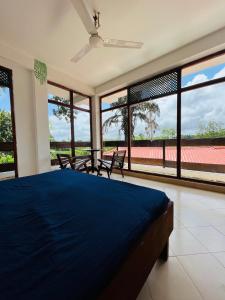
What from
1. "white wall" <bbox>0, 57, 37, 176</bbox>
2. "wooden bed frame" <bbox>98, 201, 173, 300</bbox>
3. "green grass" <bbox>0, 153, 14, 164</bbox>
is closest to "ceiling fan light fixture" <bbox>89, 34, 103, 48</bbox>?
"white wall" <bbox>0, 57, 37, 176</bbox>

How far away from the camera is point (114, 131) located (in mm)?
5395

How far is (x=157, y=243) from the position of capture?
116cm

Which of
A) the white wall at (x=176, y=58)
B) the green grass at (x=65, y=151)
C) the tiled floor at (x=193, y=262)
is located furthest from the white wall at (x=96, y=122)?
the tiled floor at (x=193, y=262)

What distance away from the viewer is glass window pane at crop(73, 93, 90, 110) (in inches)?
203

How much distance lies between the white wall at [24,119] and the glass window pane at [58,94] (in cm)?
67

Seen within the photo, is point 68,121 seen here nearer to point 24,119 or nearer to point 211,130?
point 24,119

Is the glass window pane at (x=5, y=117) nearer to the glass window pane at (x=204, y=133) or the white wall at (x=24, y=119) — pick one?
the white wall at (x=24, y=119)

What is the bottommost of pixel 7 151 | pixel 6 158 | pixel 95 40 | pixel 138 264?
pixel 138 264

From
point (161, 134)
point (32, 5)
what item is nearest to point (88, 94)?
point (161, 134)

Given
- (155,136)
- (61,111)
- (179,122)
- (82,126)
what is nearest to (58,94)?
(61,111)

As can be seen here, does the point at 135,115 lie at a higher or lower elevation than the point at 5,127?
higher

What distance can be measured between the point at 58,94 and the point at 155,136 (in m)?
3.04

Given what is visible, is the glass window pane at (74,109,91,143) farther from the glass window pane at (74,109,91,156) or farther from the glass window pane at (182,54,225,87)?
the glass window pane at (182,54,225,87)

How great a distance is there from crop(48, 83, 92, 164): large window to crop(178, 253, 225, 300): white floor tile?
379 cm
